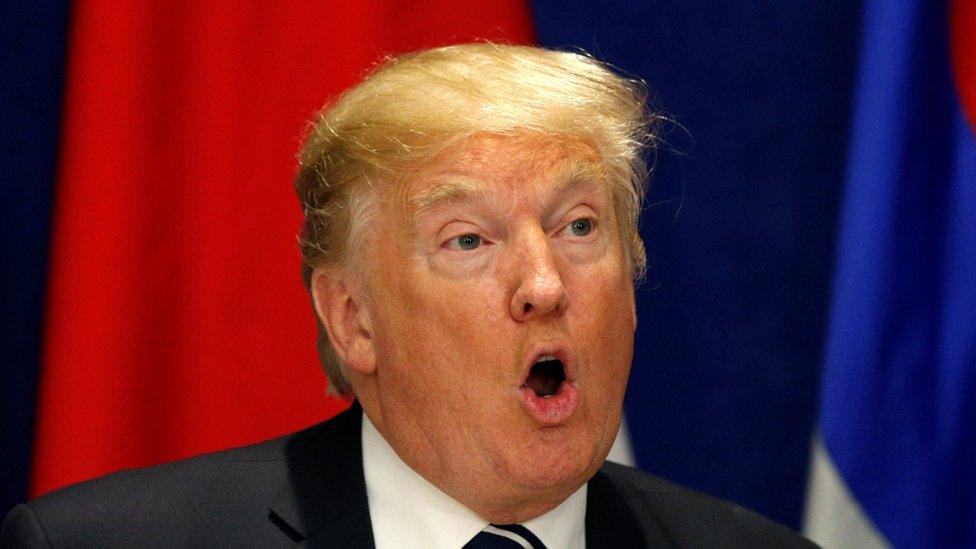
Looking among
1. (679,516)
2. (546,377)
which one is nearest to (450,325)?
(546,377)

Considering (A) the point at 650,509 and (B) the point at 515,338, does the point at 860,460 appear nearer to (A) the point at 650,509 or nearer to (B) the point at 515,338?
(A) the point at 650,509

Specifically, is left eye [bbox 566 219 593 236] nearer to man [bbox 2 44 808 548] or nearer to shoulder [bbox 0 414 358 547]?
man [bbox 2 44 808 548]

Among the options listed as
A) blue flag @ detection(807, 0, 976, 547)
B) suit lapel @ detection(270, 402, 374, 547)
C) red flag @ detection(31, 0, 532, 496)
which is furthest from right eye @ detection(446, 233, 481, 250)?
blue flag @ detection(807, 0, 976, 547)

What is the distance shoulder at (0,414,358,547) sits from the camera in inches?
68.5

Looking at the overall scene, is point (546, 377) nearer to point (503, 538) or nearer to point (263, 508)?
point (503, 538)

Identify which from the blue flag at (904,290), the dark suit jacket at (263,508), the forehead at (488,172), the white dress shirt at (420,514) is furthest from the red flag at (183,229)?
the blue flag at (904,290)

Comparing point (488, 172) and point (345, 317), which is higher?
point (488, 172)

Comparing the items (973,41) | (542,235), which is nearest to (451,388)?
(542,235)

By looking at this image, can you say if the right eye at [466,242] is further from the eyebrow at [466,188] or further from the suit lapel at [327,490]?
the suit lapel at [327,490]

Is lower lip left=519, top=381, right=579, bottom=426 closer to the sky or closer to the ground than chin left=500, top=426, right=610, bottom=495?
closer to the sky

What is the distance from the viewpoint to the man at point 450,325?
66.4 inches

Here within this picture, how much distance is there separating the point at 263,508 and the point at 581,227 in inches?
22.3

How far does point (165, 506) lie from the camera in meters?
1.79

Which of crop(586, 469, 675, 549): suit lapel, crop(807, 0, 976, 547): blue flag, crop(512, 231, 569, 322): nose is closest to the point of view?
crop(512, 231, 569, 322): nose
